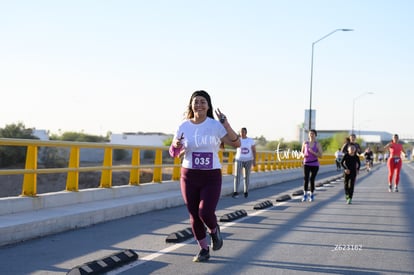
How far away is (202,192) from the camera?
273 inches

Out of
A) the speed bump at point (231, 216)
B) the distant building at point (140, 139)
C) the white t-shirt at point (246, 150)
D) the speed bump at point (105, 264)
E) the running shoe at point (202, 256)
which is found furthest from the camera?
the distant building at point (140, 139)

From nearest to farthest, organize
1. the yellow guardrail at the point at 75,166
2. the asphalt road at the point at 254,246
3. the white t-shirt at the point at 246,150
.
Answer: the asphalt road at the point at 254,246
the yellow guardrail at the point at 75,166
the white t-shirt at the point at 246,150

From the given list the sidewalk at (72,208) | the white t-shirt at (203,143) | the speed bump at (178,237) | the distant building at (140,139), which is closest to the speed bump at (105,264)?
the white t-shirt at (203,143)

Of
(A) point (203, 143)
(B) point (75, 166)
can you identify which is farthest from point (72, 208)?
(A) point (203, 143)

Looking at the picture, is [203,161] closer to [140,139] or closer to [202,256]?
[202,256]

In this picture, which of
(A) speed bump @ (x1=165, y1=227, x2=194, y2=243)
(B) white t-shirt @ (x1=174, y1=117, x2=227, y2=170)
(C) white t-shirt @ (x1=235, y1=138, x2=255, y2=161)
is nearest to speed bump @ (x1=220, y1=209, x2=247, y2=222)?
(A) speed bump @ (x1=165, y1=227, x2=194, y2=243)

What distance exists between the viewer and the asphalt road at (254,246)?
22.2ft

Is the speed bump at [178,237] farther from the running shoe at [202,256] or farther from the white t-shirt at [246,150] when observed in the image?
the white t-shirt at [246,150]

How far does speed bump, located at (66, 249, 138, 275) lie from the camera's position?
242 inches

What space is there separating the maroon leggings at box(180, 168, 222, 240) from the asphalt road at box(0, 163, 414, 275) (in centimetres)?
53

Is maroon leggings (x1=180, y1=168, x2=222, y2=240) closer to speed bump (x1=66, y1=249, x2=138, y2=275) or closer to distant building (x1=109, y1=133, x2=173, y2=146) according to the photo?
speed bump (x1=66, y1=249, x2=138, y2=275)

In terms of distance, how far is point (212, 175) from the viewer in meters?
6.96

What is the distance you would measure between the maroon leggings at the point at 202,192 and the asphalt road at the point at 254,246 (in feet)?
1.75

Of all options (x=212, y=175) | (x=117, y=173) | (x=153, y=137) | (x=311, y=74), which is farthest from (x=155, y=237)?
(x=153, y=137)
